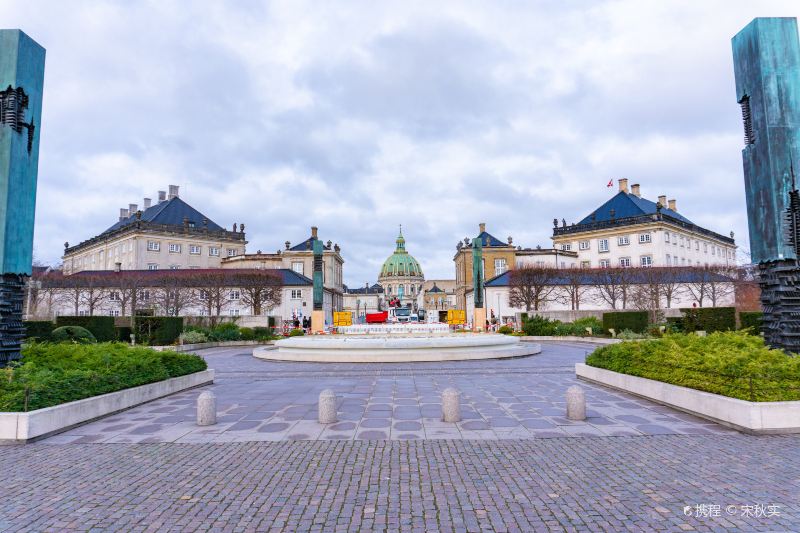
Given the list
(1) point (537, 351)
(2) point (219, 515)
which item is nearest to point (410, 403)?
(2) point (219, 515)

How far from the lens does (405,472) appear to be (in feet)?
21.0

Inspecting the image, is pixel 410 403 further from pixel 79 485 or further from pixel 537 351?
pixel 537 351

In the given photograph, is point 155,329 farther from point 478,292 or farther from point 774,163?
point 774,163

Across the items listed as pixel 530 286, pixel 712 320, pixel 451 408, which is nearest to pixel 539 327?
pixel 712 320

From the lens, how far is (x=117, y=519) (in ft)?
16.6

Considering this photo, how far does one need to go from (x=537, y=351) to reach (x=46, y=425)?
21754 millimetres

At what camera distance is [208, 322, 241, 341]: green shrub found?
35.5 m

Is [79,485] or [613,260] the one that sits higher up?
[613,260]

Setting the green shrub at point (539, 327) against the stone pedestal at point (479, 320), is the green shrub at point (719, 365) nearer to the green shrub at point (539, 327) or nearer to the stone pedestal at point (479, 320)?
the stone pedestal at point (479, 320)

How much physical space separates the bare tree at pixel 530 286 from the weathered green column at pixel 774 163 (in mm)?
39006

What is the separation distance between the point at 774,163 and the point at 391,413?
36.6 ft

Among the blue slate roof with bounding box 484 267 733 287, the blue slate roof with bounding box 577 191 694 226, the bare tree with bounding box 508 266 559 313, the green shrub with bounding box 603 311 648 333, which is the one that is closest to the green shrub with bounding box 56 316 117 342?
the green shrub with bounding box 603 311 648 333

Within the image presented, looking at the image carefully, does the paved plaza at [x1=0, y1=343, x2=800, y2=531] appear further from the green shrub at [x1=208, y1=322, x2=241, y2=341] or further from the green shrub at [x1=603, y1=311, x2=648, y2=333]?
the green shrub at [x1=208, y1=322, x2=241, y2=341]

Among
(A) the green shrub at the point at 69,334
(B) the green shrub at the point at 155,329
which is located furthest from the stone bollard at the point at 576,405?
(B) the green shrub at the point at 155,329
